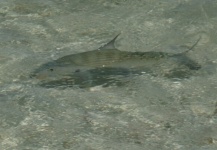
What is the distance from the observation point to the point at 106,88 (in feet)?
17.6

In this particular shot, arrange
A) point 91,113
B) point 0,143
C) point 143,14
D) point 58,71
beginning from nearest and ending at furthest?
1. point 0,143
2. point 91,113
3. point 58,71
4. point 143,14

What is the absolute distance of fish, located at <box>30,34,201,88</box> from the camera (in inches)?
214

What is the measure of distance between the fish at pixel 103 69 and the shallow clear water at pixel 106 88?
0.31 ft

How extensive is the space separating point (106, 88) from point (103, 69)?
232 millimetres

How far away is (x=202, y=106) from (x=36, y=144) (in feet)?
4.77

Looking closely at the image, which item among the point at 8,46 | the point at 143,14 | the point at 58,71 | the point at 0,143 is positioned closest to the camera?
the point at 0,143

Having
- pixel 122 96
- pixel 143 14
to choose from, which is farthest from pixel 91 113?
pixel 143 14

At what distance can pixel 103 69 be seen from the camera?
5520mm

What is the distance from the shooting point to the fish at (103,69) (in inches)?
214

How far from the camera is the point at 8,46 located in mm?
6246

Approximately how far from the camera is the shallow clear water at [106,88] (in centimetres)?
464

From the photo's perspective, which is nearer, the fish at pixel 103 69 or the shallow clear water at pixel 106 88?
the shallow clear water at pixel 106 88

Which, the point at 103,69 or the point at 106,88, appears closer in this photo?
the point at 106,88

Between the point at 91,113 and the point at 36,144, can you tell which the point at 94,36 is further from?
the point at 36,144
